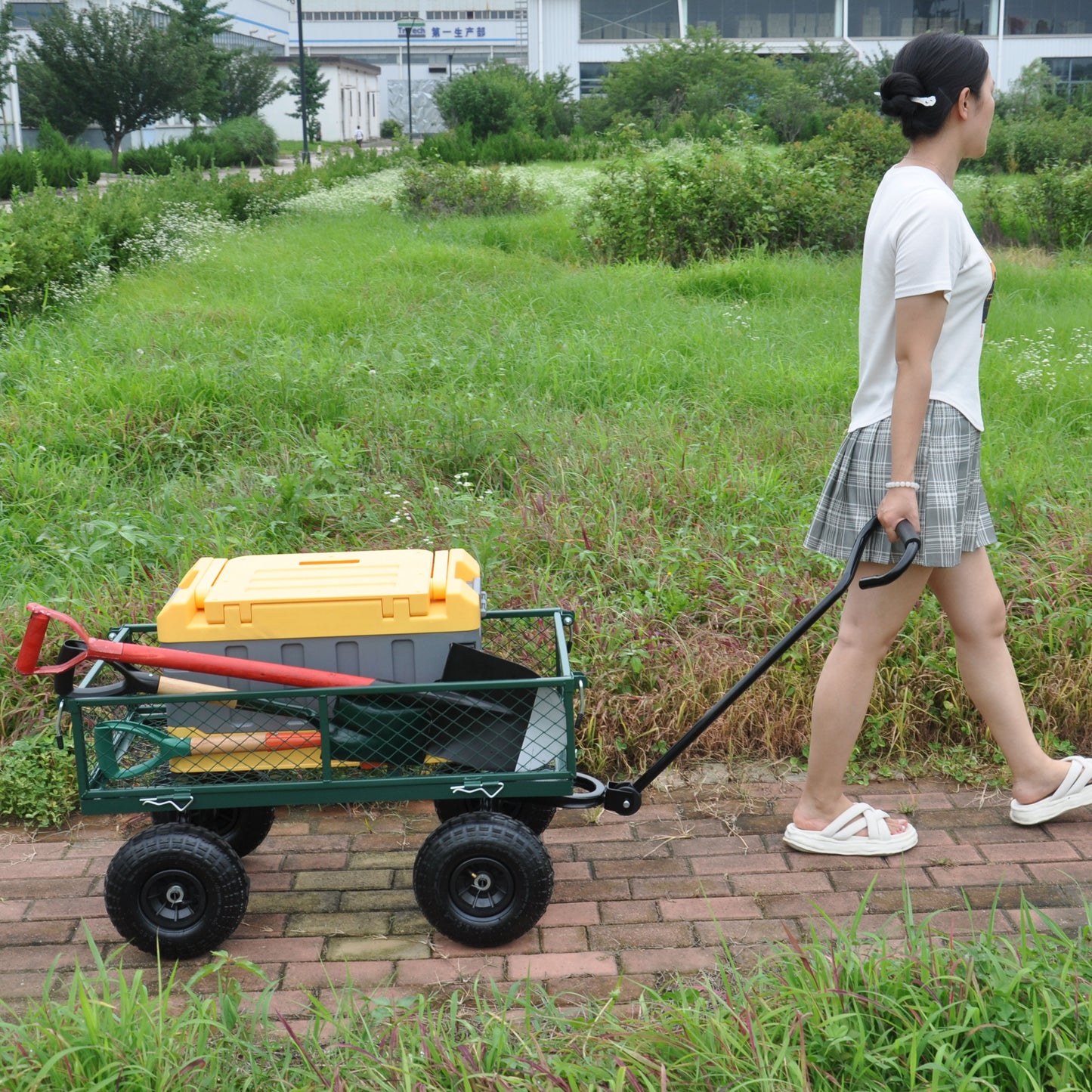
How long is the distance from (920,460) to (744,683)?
720mm

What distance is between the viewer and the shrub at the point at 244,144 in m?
41.8

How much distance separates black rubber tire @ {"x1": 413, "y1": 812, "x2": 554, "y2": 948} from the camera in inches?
112

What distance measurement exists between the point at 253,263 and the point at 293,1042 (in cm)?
978

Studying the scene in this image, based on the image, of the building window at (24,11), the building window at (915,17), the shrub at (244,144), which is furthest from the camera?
the building window at (915,17)

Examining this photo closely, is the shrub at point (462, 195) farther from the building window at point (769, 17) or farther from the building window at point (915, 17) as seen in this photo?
the building window at point (769, 17)

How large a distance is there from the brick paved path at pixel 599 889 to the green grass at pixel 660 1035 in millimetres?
201

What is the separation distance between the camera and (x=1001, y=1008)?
2.35m

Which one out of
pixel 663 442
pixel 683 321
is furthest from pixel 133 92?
pixel 663 442

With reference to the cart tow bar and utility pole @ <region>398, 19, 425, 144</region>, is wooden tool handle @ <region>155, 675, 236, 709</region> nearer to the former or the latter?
the cart tow bar

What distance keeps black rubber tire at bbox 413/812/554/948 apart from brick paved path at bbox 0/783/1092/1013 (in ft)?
0.26

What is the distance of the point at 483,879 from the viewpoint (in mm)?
2895

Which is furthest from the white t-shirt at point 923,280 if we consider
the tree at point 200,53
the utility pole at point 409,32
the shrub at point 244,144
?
the tree at point 200,53

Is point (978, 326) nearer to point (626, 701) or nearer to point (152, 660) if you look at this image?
point (626, 701)

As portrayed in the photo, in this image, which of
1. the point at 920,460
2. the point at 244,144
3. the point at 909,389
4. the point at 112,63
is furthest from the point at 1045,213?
the point at 244,144
